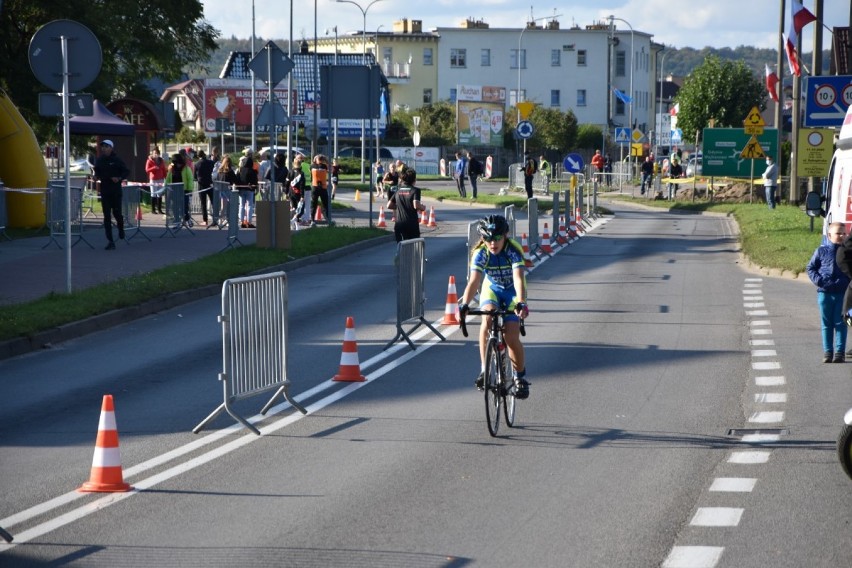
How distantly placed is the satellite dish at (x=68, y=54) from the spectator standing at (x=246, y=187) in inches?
598

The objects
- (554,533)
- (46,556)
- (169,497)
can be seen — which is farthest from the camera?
(169,497)

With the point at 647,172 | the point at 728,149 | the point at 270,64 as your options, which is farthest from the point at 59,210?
the point at 647,172

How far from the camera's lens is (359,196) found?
50844 mm

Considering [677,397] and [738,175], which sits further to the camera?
[738,175]

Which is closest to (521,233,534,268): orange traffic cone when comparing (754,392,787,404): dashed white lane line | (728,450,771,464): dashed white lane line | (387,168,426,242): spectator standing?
(387,168,426,242): spectator standing

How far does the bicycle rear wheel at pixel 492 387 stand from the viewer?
31.7ft

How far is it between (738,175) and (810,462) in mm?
41852

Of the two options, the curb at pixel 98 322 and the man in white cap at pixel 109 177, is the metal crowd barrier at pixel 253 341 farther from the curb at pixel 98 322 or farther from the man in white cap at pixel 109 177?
the man in white cap at pixel 109 177

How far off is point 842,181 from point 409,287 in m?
5.25

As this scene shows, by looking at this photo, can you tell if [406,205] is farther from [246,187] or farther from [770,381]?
[246,187]

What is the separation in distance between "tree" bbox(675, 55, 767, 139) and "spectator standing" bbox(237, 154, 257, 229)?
133 feet

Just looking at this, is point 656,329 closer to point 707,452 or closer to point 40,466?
point 707,452

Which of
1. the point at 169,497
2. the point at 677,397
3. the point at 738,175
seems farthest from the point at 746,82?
the point at 169,497

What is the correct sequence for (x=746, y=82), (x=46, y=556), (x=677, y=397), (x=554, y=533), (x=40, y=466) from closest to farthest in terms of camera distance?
(x=46, y=556) → (x=554, y=533) → (x=40, y=466) → (x=677, y=397) → (x=746, y=82)
